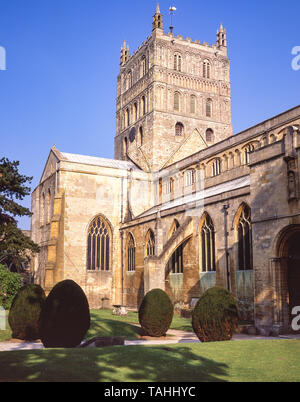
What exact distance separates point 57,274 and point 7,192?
8.96 m

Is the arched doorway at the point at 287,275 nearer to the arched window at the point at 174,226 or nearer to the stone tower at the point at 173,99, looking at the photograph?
the arched window at the point at 174,226

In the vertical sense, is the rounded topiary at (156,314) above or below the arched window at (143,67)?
below

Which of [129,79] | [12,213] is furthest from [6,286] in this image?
[129,79]

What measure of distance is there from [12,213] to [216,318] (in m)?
18.5

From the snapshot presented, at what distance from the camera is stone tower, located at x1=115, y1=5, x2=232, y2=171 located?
45.4 metres

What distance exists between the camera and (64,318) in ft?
47.0

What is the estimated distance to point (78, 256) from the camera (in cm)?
3588

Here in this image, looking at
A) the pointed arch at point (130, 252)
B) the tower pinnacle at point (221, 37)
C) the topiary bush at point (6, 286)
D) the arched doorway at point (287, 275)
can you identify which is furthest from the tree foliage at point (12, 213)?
the tower pinnacle at point (221, 37)

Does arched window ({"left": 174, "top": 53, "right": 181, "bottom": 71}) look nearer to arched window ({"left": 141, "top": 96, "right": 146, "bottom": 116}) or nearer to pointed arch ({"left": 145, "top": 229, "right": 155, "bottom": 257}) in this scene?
arched window ({"left": 141, "top": 96, "right": 146, "bottom": 116})

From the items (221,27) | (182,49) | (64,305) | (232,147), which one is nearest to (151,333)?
(64,305)

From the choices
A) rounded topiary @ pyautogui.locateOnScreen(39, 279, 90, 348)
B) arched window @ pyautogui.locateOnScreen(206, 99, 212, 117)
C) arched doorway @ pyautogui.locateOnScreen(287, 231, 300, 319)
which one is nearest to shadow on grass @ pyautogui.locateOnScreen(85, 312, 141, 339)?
rounded topiary @ pyautogui.locateOnScreen(39, 279, 90, 348)

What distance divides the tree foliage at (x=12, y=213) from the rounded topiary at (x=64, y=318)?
1407 cm

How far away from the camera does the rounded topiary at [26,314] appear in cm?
1761
